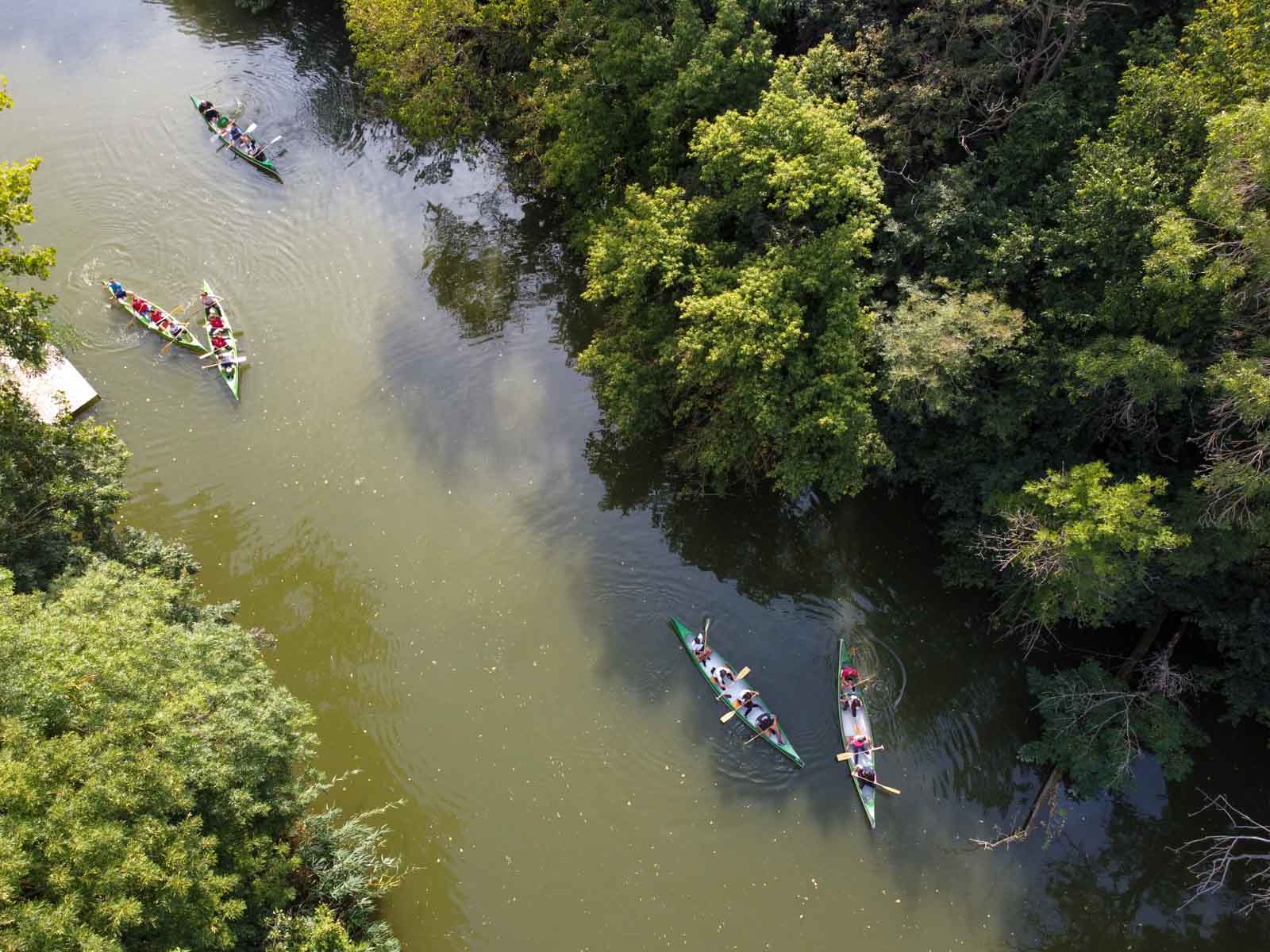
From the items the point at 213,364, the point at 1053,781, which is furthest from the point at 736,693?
the point at 213,364

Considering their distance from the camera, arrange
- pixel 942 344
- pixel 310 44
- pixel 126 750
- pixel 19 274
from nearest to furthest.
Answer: pixel 126 750
pixel 19 274
pixel 942 344
pixel 310 44

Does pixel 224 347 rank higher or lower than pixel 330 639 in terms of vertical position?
higher

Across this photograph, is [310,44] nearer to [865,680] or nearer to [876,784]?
[865,680]

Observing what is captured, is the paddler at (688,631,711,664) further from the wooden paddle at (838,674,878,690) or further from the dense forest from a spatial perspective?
the dense forest

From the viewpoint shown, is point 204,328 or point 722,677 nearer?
point 722,677

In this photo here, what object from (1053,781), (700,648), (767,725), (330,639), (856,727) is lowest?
(1053,781)

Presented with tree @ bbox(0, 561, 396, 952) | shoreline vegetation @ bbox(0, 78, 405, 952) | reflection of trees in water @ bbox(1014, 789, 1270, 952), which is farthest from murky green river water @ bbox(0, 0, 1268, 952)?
tree @ bbox(0, 561, 396, 952)
